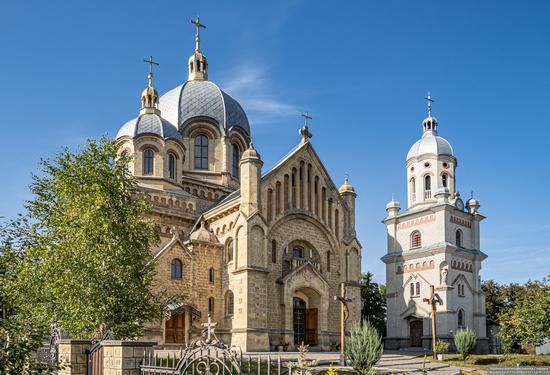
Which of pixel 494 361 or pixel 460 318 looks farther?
pixel 460 318

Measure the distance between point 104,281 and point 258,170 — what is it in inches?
509

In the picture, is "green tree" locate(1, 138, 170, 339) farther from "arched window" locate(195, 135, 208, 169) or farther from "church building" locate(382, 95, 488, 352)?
"church building" locate(382, 95, 488, 352)

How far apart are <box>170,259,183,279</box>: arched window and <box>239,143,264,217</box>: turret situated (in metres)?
4.48

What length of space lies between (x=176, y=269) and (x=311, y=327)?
8.49 metres

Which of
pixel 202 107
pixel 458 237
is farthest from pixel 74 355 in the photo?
pixel 458 237

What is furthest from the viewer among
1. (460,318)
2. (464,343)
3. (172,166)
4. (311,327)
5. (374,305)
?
(374,305)

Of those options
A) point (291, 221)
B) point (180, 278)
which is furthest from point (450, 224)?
point (180, 278)

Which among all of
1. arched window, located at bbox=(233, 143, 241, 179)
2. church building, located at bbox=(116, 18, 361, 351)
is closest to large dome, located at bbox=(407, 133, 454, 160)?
church building, located at bbox=(116, 18, 361, 351)

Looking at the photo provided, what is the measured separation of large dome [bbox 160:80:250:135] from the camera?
140 feet

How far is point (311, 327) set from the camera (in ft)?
114

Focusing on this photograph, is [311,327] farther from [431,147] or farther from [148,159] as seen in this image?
[431,147]

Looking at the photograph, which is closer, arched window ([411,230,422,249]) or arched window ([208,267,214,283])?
arched window ([208,267,214,283])

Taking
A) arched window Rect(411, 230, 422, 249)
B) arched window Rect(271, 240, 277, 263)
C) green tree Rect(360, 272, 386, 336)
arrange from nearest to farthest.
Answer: arched window Rect(271, 240, 277, 263), arched window Rect(411, 230, 422, 249), green tree Rect(360, 272, 386, 336)

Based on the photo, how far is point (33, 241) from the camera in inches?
962
